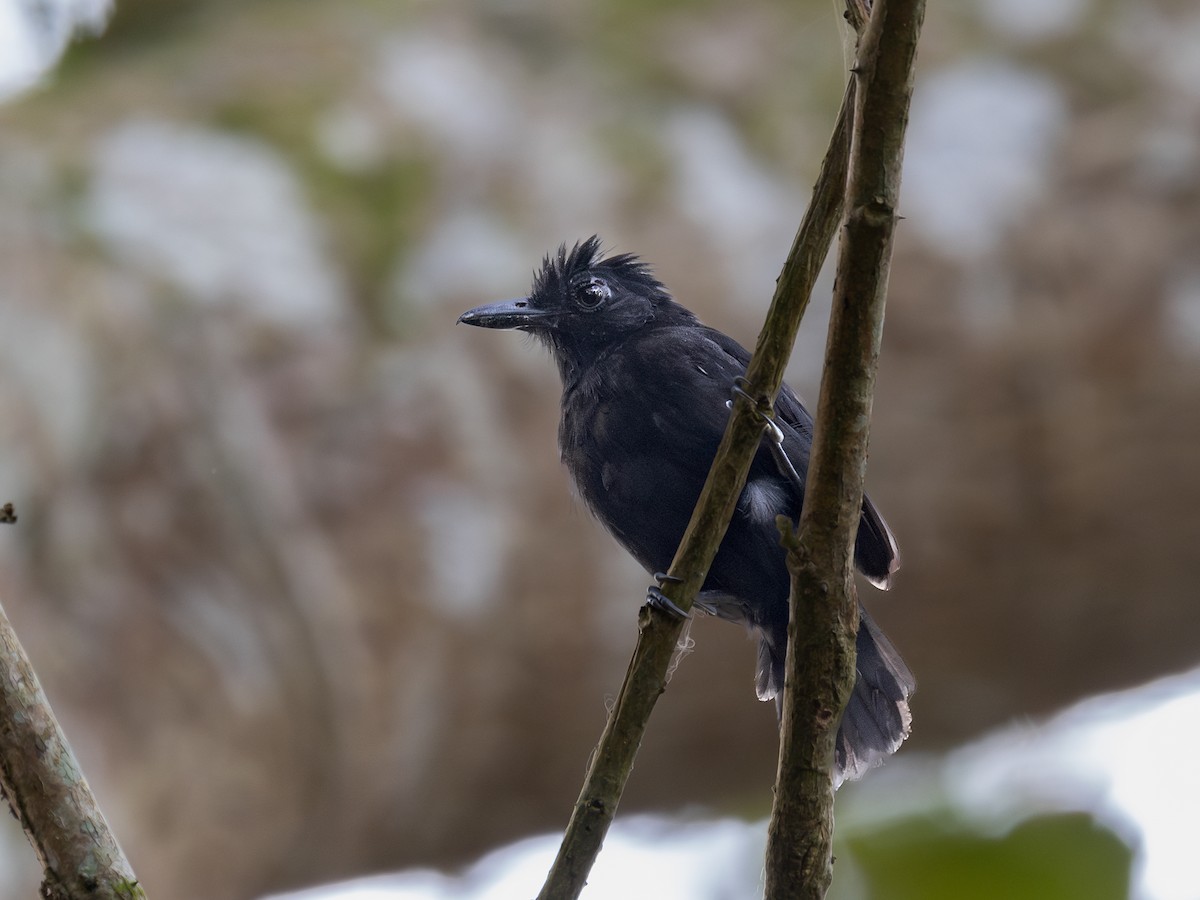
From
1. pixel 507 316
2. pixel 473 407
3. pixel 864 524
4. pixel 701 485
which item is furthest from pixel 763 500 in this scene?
pixel 473 407

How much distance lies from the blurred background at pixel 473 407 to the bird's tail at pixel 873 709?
3411mm

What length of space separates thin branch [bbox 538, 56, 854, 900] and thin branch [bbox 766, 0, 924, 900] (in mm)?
135

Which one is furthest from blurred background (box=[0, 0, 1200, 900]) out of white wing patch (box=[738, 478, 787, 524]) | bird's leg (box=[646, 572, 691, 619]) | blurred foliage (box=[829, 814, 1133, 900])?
bird's leg (box=[646, 572, 691, 619])

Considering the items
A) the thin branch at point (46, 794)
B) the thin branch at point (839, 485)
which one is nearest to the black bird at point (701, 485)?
the thin branch at point (839, 485)

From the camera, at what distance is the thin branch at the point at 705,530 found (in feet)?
7.95

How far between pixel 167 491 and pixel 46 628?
2.94ft

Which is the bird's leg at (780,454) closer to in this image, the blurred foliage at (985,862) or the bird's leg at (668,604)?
the bird's leg at (668,604)

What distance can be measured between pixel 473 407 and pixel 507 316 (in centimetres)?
318

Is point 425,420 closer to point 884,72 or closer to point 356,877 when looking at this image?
point 356,877

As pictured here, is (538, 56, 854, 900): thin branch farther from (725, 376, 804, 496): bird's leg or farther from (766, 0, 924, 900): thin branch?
(725, 376, 804, 496): bird's leg

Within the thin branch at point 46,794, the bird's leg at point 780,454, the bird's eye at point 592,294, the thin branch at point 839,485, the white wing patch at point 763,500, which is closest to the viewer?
the thin branch at point 839,485

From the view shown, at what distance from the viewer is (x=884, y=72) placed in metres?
2.18

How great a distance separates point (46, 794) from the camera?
2.43 m

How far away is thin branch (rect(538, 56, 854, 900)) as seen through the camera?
7.95 feet
